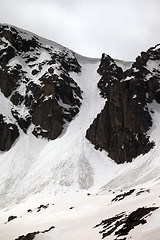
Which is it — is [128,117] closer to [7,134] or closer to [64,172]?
[64,172]

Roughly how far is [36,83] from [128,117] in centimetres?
4300

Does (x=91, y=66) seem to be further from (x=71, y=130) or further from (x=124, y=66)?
(x=71, y=130)

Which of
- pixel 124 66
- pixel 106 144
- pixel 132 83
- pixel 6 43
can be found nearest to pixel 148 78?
pixel 132 83

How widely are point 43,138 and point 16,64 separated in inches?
1559

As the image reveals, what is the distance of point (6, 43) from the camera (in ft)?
436

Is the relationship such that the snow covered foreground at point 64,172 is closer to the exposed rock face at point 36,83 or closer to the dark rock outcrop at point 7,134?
the dark rock outcrop at point 7,134

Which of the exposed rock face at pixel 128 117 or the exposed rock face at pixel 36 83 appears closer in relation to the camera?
the exposed rock face at pixel 128 117

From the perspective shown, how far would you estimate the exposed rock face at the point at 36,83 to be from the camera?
10388 centimetres

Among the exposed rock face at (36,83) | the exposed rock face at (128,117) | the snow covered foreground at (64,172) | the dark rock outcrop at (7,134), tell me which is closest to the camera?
the snow covered foreground at (64,172)

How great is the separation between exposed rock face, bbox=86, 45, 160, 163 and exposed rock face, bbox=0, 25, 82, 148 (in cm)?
1698

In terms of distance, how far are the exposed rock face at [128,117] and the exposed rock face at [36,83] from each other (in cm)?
1698

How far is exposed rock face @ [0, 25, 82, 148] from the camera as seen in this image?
4090 inches

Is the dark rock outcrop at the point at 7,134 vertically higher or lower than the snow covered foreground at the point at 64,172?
higher

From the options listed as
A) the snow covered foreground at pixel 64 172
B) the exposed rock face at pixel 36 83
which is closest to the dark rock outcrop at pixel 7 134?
the exposed rock face at pixel 36 83
